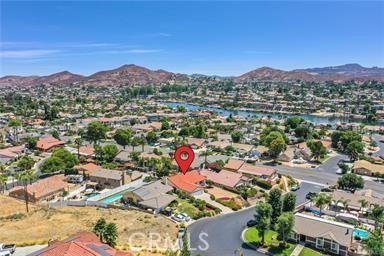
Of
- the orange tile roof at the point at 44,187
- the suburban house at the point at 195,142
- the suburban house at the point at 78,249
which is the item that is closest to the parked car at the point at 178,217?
the suburban house at the point at 78,249

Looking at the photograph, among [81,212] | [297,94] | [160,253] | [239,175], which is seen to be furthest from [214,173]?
[297,94]

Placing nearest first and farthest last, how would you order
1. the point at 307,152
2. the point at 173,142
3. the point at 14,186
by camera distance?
1. the point at 14,186
2. the point at 307,152
3. the point at 173,142

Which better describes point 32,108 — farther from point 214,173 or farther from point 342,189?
point 342,189

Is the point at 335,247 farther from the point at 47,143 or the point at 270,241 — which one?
the point at 47,143

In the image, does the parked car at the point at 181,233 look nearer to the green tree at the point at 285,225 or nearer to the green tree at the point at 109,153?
the green tree at the point at 285,225

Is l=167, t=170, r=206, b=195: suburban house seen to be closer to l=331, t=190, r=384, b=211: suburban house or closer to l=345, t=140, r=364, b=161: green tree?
l=331, t=190, r=384, b=211: suburban house

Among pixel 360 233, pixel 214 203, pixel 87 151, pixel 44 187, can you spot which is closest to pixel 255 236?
pixel 214 203
